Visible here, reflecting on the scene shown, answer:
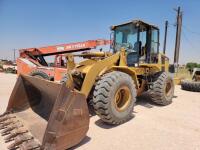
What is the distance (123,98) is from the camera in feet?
14.4

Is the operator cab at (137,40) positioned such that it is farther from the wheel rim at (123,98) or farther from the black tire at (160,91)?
the wheel rim at (123,98)

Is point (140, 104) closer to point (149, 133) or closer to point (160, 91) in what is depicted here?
point (160, 91)

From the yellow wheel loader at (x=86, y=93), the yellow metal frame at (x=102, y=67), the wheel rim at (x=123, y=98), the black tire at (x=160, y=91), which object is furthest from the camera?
the black tire at (x=160, y=91)

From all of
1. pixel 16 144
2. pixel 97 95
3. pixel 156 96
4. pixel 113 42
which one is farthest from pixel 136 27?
pixel 16 144

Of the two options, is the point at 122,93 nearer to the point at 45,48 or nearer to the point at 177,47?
the point at 45,48

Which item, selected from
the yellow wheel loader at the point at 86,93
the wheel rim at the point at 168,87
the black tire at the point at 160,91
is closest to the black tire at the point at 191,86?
the yellow wheel loader at the point at 86,93

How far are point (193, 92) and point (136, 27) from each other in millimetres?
5512

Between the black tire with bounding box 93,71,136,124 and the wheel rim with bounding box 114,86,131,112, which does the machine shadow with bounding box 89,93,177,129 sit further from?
the wheel rim with bounding box 114,86,131,112

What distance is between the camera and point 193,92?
9211 mm

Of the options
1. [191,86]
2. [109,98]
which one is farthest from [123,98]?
[191,86]

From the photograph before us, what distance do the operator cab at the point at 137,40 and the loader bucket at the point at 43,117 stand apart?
2695 millimetres

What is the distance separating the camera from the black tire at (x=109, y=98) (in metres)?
3.70

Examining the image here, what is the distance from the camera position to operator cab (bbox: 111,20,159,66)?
551 centimetres

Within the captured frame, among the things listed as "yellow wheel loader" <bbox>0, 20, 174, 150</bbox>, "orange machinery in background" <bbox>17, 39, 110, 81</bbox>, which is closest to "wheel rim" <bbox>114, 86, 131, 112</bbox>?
"yellow wheel loader" <bbox>0, 20, 174, 150</bbox>
